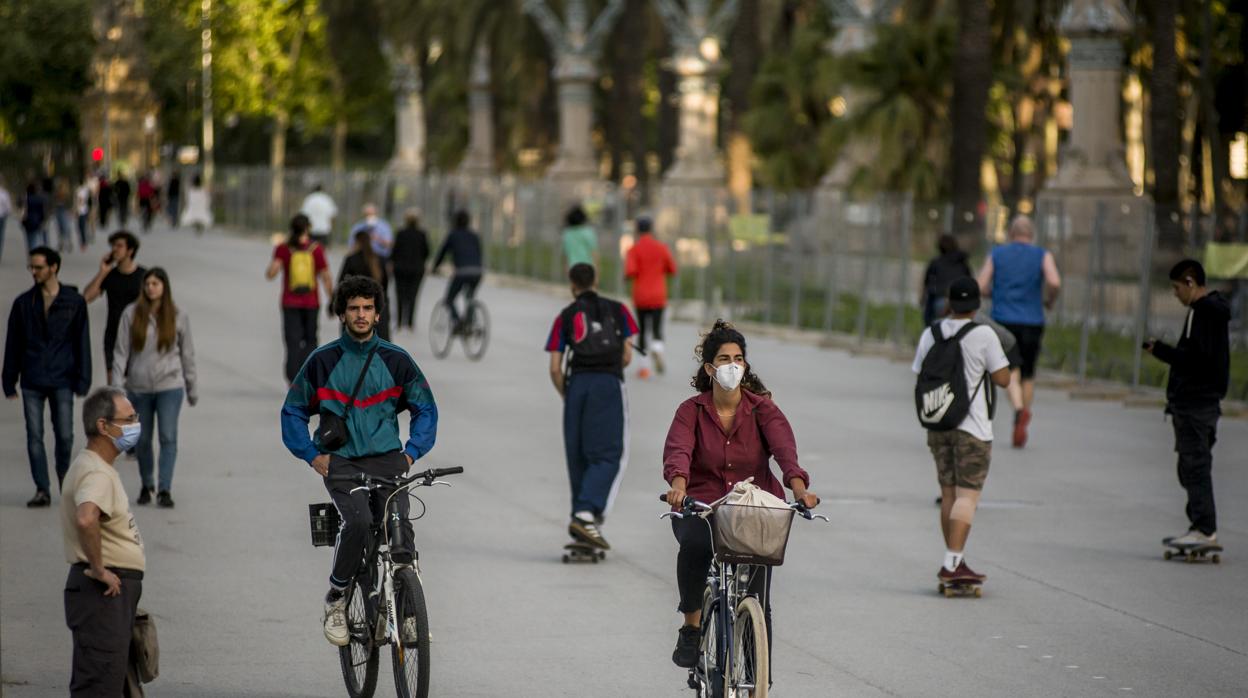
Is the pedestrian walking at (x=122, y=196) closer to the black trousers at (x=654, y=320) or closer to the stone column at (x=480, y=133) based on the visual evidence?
the stone column at (x=480, y=133)

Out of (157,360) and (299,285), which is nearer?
(157,360)

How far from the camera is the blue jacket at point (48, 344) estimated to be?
41.9 ft

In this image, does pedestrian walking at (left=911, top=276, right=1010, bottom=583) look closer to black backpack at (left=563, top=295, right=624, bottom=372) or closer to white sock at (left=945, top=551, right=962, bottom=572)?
white sock at (left=945, top=551, right=962, bottom=572)

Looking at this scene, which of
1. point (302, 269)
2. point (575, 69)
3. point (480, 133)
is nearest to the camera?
point (302, 269)

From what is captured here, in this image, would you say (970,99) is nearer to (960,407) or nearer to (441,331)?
(441,331)

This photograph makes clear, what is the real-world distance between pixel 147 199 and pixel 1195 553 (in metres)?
44.4

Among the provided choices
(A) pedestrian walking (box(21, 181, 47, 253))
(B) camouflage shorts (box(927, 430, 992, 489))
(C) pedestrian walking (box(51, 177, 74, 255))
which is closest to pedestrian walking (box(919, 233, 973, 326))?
(B) camouflage shorts (box(927, 430, 992, 489))

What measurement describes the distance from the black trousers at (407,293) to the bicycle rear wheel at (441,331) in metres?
1.36

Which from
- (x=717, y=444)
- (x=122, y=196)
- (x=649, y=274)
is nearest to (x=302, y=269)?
(x=649, y=274)

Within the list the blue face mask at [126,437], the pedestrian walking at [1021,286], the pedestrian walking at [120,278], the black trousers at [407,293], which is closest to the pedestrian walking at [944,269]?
the pedestrian walking at [1021,286]

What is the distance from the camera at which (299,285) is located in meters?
18.6

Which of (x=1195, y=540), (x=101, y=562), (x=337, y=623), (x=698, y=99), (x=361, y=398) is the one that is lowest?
(x=1195, y=540)

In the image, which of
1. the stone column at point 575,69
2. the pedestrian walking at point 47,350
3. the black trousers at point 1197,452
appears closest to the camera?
the black trousers at point 1197,452

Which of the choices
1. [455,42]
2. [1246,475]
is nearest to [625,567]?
[1246,475]
